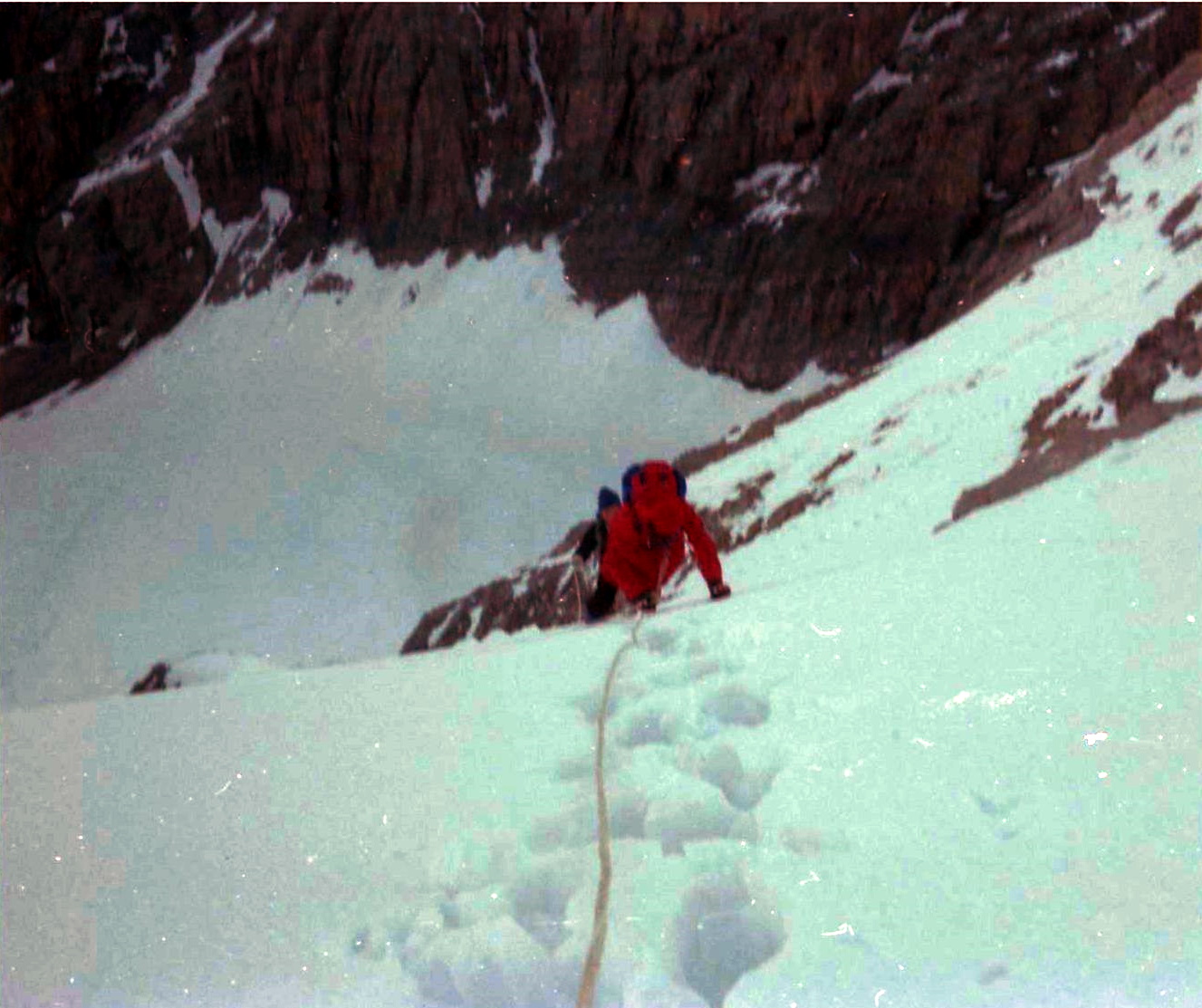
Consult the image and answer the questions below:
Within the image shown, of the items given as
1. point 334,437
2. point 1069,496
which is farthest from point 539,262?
point 1069,496

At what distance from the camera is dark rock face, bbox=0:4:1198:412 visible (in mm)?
36031

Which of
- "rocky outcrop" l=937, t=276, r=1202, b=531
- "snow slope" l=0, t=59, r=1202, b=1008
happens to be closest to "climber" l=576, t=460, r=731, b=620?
"snow slope" l=0, t=59, r=1202, b=1008

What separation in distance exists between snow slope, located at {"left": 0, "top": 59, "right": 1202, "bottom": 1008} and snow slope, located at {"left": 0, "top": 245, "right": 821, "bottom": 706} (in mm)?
22877

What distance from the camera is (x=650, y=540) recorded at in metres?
5.89

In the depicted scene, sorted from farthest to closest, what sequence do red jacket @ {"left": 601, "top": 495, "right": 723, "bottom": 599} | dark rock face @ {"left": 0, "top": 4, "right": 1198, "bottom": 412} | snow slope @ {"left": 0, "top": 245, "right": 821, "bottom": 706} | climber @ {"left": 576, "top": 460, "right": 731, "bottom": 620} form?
dark rock face @ {"left": 0, "top": 4, "right": 1198, "bottom": 412} → snow slope @ {"left": 0, "top": 245, "right": 821, "bottom": 706} → red jacket @ {"left": 601, "top": 495, "right": 723, "bottom": 599} → climber @ {"left": 576, "top": 460, "right": 731, "bottom": 620}

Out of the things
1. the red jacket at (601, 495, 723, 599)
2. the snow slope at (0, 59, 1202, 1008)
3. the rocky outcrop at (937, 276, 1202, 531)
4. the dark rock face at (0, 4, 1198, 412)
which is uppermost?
the snow slope at (0, 59, 1202, 1008)

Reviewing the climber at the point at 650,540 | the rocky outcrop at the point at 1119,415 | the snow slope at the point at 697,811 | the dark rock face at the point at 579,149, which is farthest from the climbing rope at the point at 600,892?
the dark rock face at the point at 579,149

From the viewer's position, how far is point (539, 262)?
1657 inches

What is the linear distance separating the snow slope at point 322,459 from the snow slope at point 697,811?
2288cm

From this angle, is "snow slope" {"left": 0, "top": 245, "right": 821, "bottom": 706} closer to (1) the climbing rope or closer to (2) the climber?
(2) the climber

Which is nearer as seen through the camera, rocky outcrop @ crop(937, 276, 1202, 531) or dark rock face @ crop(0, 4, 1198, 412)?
rocky outcrop @ crop(937, 276, 1202, 531)

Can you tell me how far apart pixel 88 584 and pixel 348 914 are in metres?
33.5

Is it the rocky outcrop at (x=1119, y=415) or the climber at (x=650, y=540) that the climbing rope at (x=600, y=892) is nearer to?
the climber at (x=650, y=540)

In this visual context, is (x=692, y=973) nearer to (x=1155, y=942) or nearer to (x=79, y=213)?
(x=1155, y=942)
